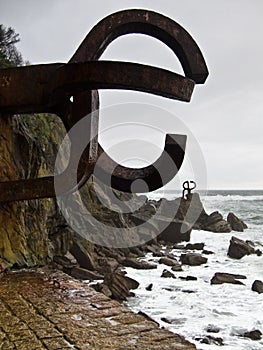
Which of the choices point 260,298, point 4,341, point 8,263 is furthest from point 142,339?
point 260,298

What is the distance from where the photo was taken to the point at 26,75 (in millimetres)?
2713

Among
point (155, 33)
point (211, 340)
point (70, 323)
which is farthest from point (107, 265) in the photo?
point (70, 323)

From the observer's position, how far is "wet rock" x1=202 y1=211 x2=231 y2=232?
72.0 ft

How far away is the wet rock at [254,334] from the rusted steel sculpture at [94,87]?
4662mm

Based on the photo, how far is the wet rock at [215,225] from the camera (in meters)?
21.9

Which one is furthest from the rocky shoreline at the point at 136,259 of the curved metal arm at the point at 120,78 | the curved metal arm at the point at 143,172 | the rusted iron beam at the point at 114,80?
the curved metal arm at the point at 120,78

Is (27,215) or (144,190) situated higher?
(144,190)

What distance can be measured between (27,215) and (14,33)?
9.28 m

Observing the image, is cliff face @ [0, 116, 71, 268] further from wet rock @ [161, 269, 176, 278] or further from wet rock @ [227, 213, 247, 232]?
wet rock @ [227, 213, 247, 232]

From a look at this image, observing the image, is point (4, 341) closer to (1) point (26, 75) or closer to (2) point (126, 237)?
(1) point (26, 75)

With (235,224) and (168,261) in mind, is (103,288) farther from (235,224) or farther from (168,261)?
(235,224)

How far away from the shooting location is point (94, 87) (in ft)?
7.29

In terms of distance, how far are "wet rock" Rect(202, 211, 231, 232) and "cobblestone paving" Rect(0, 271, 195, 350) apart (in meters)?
20.2

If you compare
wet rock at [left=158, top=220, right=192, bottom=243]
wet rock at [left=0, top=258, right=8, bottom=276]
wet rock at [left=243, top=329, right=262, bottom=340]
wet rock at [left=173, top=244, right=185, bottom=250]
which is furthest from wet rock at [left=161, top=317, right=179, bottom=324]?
wet rock at [left=158, top=220, right=192, bottom=243]
